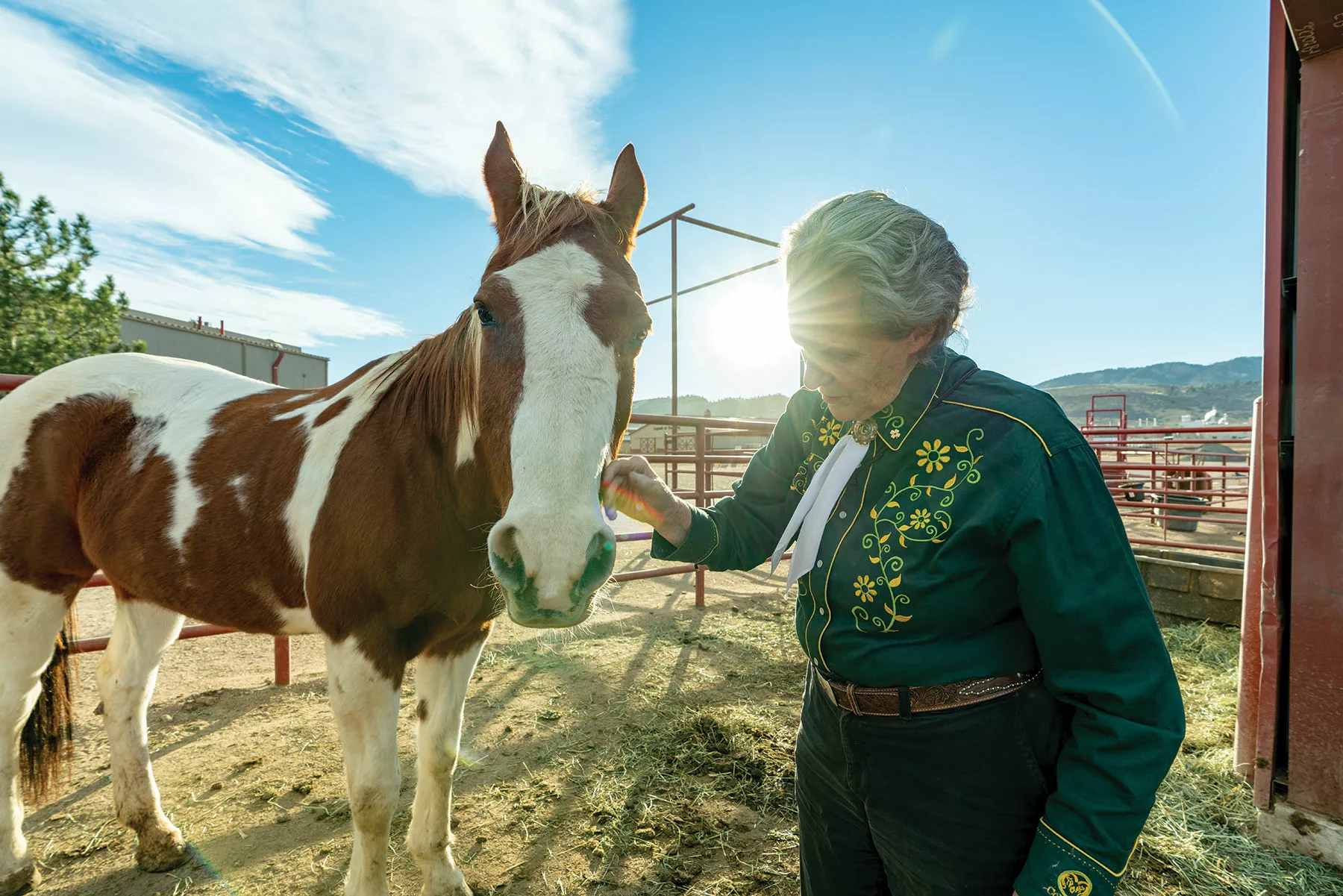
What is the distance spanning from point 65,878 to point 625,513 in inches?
99.1

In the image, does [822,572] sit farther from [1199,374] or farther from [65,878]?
[1199,374]

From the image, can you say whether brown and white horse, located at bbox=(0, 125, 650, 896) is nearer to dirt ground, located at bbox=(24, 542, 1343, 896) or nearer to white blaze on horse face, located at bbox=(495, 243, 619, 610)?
white blaze on horse face, located at bbox=(495, 243, 619, 610)

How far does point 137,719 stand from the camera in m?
2.30

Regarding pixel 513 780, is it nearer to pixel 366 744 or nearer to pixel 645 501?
pixel 366 744

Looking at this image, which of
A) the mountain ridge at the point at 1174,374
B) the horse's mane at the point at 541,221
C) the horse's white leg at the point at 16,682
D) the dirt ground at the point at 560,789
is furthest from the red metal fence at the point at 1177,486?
the mountain ridge at the point at 1174,374

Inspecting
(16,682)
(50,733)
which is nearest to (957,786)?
(16,682)

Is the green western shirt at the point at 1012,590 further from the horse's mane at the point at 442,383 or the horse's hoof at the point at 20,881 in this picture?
the horse's hoof at the point at 20,881

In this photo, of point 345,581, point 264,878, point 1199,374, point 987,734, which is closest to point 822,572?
point 987,734

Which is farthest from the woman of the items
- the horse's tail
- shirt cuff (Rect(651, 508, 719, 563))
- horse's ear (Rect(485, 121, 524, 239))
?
the horse's tail

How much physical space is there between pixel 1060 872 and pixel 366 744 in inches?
66.2

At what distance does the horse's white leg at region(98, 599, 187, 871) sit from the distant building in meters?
20.3

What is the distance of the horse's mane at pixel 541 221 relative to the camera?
154 cm

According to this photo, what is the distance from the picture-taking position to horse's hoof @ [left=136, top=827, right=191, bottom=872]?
83.0 inches

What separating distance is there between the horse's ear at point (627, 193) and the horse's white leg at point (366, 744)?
148cm
